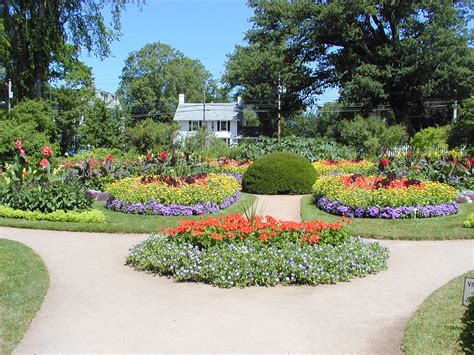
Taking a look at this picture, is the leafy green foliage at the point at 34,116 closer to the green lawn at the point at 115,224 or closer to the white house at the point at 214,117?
the green lawn at the point at 115,224

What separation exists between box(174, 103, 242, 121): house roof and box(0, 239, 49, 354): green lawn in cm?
5260

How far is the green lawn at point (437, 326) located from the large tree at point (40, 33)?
23333 mm

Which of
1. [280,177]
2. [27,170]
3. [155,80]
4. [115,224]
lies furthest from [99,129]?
[155,80]

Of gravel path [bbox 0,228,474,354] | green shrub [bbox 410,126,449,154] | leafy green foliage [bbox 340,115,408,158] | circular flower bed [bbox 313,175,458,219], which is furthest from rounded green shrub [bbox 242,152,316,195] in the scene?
green shrub [bbox 410,126,449,154]

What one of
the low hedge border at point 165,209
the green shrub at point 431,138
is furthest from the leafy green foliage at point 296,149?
the low hedge border at point 165,209

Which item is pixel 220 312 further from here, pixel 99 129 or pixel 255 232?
pixel 99 129

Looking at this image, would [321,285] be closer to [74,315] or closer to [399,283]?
[399,283]

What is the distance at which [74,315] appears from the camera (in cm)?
503

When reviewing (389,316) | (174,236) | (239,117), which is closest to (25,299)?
(174,236)

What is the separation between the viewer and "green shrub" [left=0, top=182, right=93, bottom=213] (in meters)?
10.8

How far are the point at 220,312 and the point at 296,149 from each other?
17.9 metres

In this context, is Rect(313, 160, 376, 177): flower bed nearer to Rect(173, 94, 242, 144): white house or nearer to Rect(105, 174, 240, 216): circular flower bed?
Rect(105, 174, 240, 216): circular flower bed

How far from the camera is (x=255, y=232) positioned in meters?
6.96

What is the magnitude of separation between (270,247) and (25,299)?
9.92 ft
